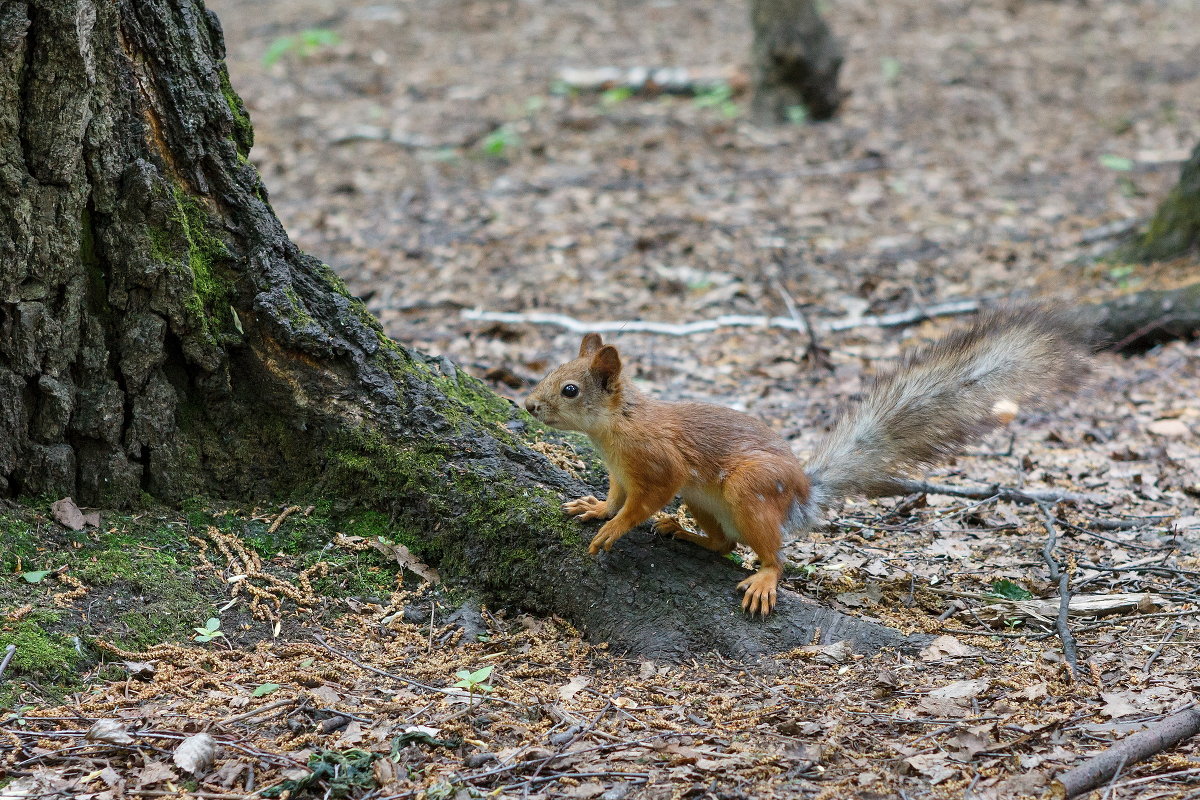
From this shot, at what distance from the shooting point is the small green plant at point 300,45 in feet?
44.0

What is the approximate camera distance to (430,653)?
10.6ft

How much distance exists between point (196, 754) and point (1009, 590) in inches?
106

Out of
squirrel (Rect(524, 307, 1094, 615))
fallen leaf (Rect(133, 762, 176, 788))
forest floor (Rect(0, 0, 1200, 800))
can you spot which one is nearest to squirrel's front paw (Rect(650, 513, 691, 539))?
squirrel (Rect(524, 307, 1094, 615))

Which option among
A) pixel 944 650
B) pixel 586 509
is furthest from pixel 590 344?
pixel 944 650

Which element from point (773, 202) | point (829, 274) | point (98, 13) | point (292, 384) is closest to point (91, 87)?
point (98, 13)

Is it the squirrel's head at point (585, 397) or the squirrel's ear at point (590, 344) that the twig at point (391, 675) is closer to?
the squirrel's head at point (585, 397)

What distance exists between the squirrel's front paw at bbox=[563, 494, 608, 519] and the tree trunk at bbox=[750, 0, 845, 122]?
857 centimetres

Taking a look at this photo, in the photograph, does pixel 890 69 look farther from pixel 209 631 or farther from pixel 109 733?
pixel 109 733

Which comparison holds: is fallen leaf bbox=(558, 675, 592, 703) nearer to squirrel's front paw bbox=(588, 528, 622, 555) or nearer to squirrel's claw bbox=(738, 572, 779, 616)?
squirrel's front paw bbox=(588, 528, 622, 555)

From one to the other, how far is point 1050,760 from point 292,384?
98.9 inches

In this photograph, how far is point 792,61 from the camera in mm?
11094

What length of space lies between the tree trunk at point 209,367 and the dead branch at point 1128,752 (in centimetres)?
84

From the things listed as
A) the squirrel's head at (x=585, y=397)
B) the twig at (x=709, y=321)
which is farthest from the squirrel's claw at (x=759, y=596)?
the twig at (x=709, y=321)

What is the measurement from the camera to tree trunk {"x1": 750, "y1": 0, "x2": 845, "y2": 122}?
1111cm
